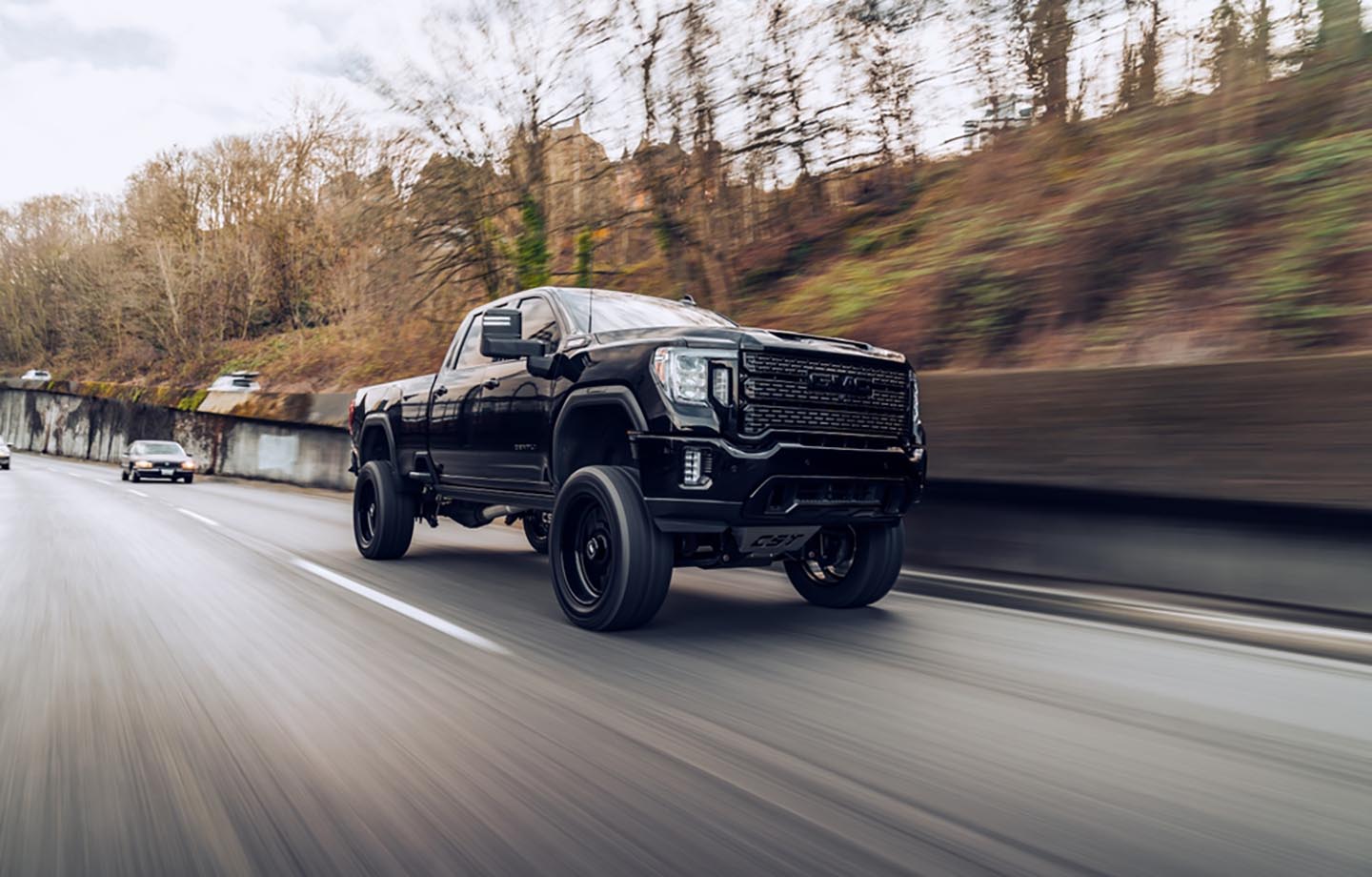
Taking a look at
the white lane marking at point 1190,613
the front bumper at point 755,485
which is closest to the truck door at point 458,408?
the front bumper at point 755,485

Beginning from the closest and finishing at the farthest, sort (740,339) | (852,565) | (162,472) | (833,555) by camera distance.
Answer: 1. (740,339)
2. (852,565)
3. (833,555)
4. (162,472)

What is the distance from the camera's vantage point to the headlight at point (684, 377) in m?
5.72

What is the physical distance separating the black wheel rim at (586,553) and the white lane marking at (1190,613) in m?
2.73

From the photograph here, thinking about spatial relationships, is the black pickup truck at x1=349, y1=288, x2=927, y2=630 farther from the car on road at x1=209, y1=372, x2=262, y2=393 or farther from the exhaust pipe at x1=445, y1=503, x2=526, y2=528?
the car on road at x1=209, y1=372, x2=262, y2=393

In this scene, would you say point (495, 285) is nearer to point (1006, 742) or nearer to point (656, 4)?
point (656, 4)

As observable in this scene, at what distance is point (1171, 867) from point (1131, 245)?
862 cm

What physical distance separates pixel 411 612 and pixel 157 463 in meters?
27.9

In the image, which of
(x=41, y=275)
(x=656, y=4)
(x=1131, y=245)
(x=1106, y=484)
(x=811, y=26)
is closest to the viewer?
(x=1106, y=484)

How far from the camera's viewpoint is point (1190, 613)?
6.84 metres

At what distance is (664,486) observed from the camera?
18.9ft

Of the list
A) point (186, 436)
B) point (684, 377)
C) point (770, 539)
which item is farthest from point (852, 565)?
point (186, 436)

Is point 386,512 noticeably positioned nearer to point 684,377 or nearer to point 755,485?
point 684,377

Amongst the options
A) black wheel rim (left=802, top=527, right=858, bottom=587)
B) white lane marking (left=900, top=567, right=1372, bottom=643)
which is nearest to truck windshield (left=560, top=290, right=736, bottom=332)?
black wheel rim (left=802, top=527, right=858, bottom=587)

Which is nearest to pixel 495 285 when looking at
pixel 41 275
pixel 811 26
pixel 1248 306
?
pixel 811 26
